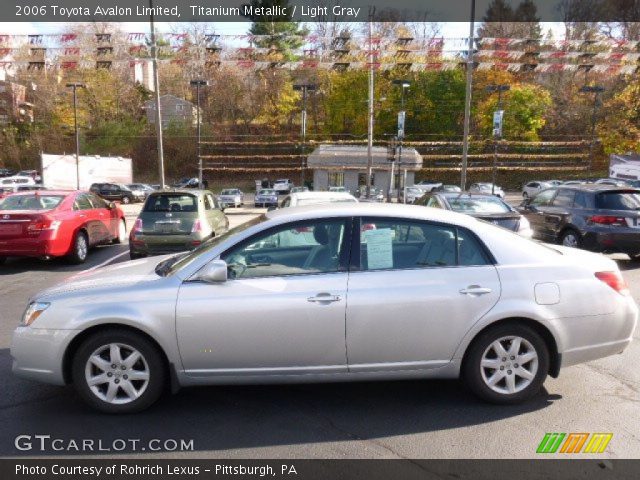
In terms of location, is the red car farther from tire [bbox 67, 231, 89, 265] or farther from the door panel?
the door panel

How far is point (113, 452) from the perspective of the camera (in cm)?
337

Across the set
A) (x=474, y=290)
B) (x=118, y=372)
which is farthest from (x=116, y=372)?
(x=474, y=290)

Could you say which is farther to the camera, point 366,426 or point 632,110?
point 632,110

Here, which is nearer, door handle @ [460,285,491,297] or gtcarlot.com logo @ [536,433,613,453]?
gtcarlot.com logo @ [536,433,613,453]

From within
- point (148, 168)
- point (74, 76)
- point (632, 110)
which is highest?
point (74, 76)

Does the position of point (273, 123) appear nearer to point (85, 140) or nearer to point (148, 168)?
point (148, 168)

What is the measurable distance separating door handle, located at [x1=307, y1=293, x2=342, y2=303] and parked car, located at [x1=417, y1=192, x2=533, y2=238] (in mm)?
6598

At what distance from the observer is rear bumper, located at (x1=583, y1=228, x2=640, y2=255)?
9.77m

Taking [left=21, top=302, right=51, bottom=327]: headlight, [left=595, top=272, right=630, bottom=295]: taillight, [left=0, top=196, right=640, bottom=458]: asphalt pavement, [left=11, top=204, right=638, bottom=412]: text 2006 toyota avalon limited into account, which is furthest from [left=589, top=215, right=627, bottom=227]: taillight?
[left=21, top=302, right=51, bottom=327]: headlight

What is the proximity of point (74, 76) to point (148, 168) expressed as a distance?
14.8 m

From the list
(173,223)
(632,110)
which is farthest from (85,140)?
(173,223)

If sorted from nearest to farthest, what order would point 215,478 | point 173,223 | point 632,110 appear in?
point 215,478 → point 173,223 → point 632,110

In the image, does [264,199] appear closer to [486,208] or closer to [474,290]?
[486,208]

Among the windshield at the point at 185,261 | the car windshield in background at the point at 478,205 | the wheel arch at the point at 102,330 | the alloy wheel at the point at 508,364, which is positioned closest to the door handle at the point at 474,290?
the alloy wheel at the point at 508,364
